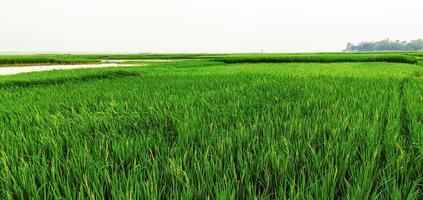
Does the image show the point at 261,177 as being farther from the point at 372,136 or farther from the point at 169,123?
the point at 169,123

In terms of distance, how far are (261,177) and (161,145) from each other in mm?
441

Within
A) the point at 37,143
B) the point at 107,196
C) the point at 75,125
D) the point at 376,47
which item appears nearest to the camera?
the point at 107,196

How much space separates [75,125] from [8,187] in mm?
807

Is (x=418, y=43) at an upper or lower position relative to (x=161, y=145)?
upper

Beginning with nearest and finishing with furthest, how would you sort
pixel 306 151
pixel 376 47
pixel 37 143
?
pixel 306 151 < pixel 37 143 < pixel 376 47

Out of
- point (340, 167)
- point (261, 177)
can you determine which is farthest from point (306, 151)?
point (261, 177)

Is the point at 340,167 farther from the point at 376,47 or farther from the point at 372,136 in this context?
the point at 376,47

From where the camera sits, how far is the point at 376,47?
529ft

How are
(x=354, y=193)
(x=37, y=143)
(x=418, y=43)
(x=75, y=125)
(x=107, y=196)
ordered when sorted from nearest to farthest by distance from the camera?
(x=354, y=193), (x=107, y=196), (x=37, y=143), (x=75, y=125), (x=418, y=43)

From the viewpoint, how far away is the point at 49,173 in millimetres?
824

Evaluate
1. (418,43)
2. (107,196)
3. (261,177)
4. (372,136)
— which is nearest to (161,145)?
(107,196)

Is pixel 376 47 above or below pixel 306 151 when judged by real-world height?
above

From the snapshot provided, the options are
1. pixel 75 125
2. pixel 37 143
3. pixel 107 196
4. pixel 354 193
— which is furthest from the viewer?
pixel 75 125

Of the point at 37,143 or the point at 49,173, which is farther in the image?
the point at 37,143
